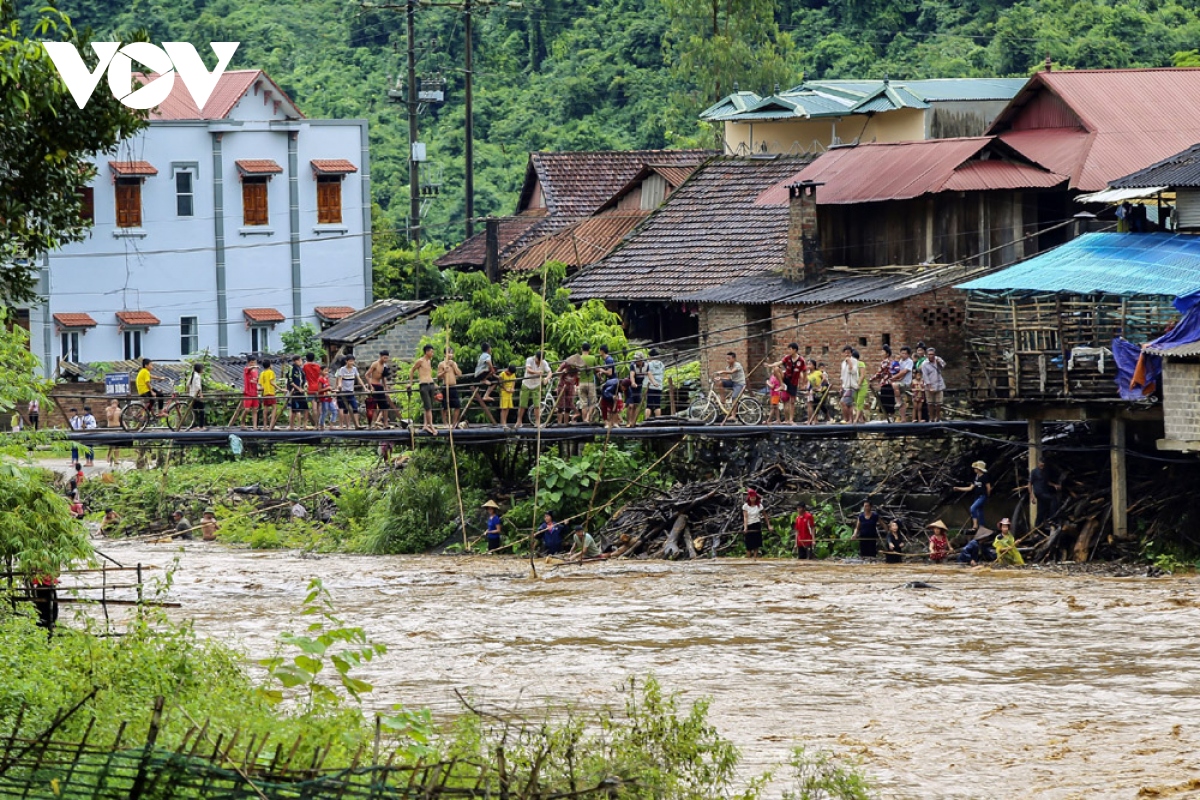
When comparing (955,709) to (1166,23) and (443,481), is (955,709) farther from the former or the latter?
(1166,23)

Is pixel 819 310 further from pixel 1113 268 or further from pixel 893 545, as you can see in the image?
pixel 1113 268

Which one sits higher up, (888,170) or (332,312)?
(888,170)

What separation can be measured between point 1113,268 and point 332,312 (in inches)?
935

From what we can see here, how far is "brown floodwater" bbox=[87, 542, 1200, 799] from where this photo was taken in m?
16.2

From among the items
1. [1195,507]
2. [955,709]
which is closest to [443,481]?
[1195,507]

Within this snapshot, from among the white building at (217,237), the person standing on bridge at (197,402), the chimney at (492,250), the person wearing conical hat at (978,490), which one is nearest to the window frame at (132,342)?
the white building at (217,237)

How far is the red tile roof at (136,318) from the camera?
43156 millimetres

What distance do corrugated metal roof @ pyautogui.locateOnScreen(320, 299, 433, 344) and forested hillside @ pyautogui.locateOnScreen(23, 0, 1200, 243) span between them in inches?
363

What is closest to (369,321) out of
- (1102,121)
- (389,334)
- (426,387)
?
(389,334)

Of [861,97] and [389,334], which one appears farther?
[861,97]

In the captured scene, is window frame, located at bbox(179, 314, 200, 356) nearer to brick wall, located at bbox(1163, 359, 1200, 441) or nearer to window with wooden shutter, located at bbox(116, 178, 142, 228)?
window with wooden shutter, located at bbox(116, 178, 142, 228)

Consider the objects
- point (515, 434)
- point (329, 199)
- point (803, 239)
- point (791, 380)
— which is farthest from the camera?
point (329, 199)

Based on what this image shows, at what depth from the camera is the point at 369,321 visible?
41.6m

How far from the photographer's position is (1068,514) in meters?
26.0
